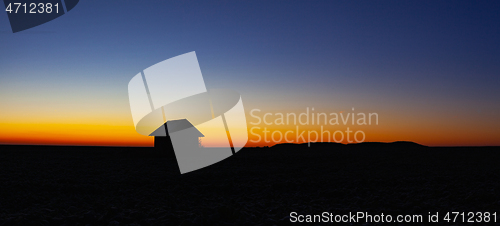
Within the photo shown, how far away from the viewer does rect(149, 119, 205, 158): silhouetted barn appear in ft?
105

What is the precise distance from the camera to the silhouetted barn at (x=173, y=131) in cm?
3189

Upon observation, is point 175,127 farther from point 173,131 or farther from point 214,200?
point 214,200

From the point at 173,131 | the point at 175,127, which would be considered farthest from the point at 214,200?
the point at 175,127

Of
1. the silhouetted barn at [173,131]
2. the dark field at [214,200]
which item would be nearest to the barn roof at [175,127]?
the silhouetted barn at [173,131]

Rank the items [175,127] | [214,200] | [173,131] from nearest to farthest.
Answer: [214,200] → [173,131] → [175,127]

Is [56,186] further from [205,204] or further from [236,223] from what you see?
[236,223]

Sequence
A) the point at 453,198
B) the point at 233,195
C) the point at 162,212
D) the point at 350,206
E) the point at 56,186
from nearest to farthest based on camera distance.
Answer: the point at 162,212, the point at 350,206, the point at 453,198, the point at 233,195, the point at 56,186

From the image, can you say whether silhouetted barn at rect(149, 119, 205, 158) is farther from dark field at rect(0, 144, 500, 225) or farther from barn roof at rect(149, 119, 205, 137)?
dark field at rect(0, 144, 500, 225)

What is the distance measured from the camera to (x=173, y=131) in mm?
32438


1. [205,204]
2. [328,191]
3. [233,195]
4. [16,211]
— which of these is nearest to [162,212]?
[205,204]

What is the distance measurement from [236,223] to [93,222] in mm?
3368

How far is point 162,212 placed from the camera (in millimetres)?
8023

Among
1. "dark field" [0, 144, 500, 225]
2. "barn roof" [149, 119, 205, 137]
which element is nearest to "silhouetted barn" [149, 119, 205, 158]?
"barn roof" [149, 119, 205, 137]

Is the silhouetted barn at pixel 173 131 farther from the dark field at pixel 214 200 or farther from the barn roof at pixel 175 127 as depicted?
the dark field at pixel 214 200
